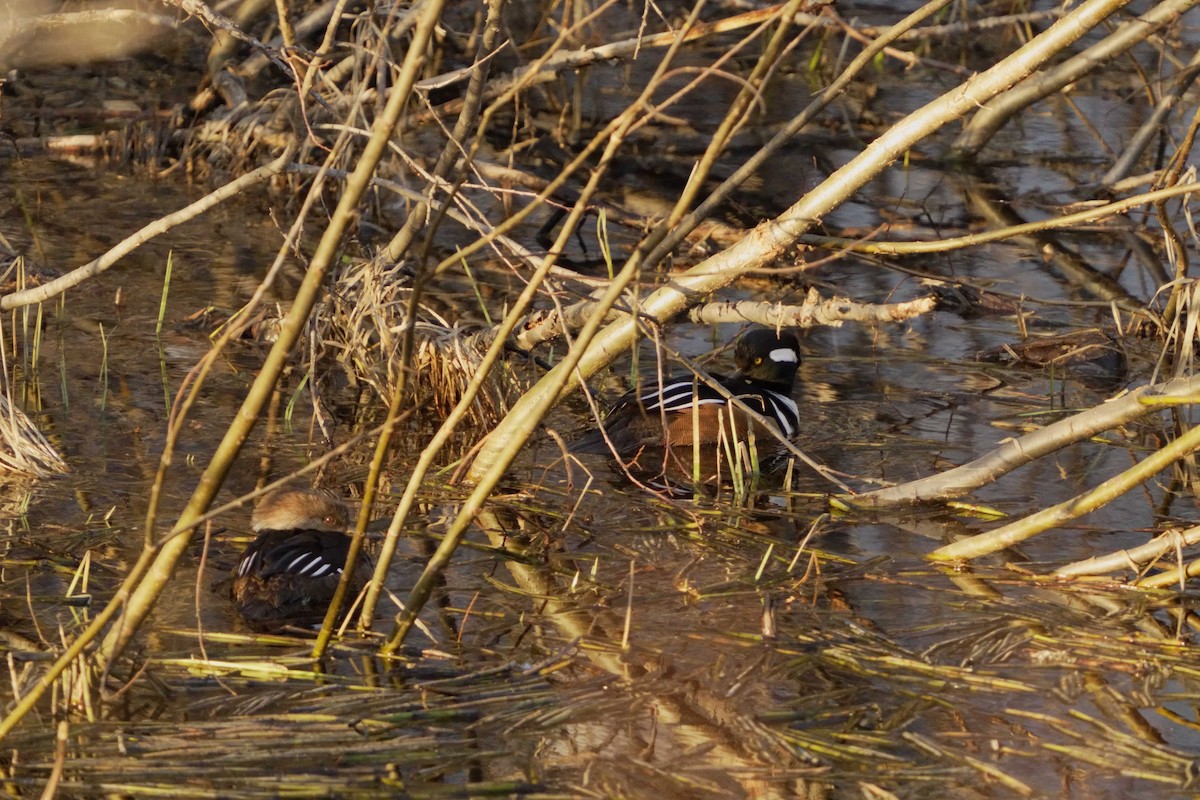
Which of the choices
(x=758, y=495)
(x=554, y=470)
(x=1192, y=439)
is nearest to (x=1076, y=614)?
(x=1192, y=439)

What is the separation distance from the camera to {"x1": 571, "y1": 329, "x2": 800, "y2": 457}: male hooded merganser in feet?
21.9

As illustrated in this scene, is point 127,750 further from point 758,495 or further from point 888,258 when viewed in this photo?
point 888,258

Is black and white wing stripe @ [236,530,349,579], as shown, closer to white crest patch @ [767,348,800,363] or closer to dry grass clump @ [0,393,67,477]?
dry grass clump @ [0,393,67,477]

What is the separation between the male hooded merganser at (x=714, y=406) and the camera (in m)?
6.67

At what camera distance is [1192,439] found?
14.5 ft

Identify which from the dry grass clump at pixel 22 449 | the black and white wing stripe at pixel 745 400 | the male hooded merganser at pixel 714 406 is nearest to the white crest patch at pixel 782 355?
the male hooded merganser at pixel 714 406

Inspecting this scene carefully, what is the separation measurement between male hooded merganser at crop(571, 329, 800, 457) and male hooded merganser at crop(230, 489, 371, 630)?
5.52 ft

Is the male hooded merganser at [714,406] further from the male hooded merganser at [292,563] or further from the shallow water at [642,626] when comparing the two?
the male hooded merganser at [292,563]

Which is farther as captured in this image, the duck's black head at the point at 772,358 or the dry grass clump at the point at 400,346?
the duck's black head at the point at 772,358

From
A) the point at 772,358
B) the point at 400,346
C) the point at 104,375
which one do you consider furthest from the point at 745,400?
the point at 104,375

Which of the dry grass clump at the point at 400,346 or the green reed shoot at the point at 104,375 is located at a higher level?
the dry grass clump at the point at 400,346

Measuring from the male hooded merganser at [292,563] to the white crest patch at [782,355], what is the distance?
270 cm

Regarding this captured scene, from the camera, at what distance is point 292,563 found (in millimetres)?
4727

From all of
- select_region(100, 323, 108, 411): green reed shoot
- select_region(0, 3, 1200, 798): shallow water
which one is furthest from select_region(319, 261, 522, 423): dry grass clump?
select_region(100, 323, 108, 411): green reed shoot
